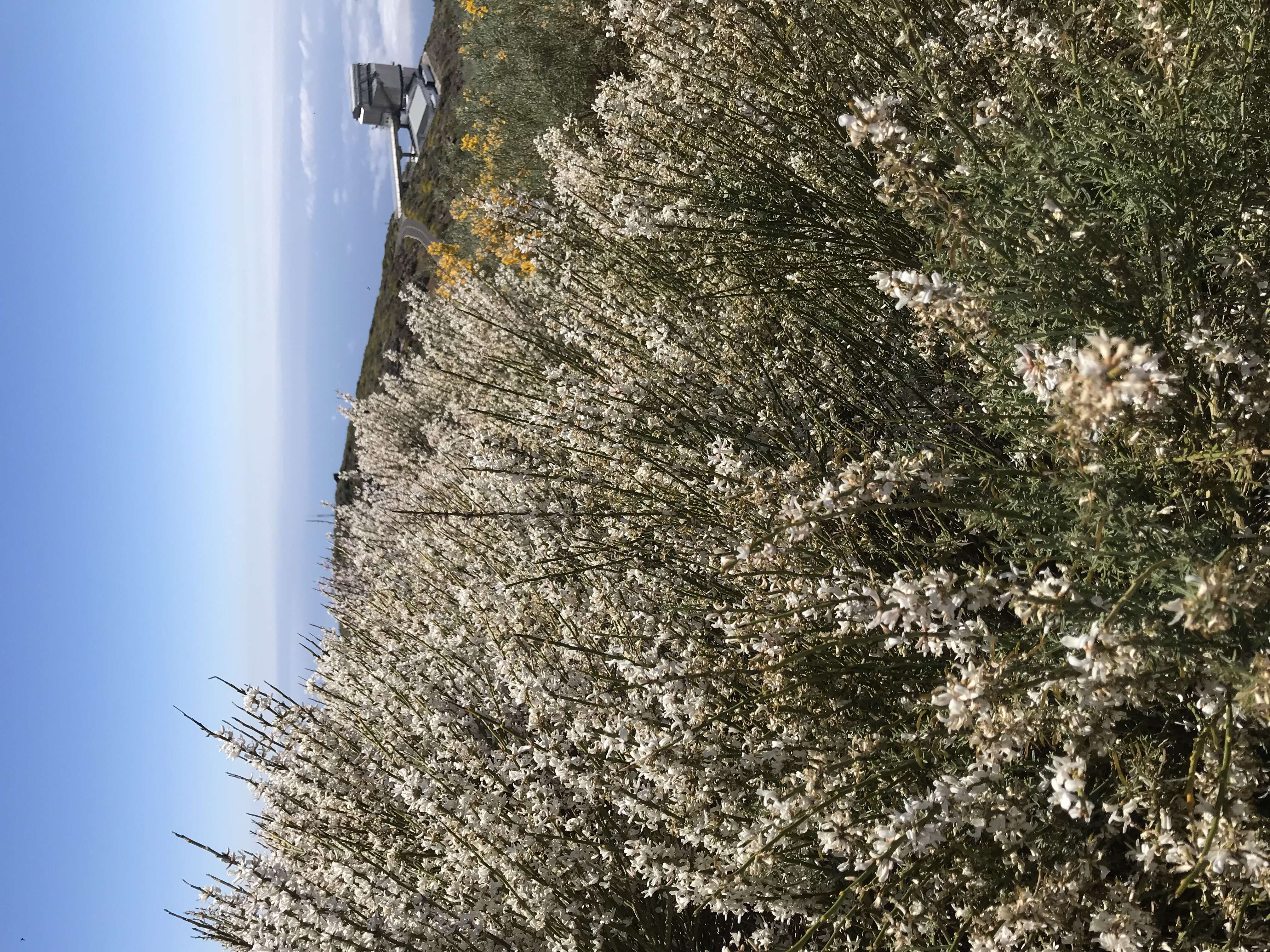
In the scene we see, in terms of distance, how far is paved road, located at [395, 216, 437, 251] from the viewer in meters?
22.8

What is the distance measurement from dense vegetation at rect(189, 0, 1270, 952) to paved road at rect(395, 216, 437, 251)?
17.7 meters

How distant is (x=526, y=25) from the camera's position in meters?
13.0

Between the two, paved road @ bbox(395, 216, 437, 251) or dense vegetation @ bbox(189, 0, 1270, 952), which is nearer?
dense vegetation @ bbox(189, 0, 1270, 952)

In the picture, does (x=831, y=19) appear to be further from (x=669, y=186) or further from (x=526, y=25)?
(x=526, y=25)

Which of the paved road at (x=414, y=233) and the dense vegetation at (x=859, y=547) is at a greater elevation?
the paved road at (x=414, y=233)

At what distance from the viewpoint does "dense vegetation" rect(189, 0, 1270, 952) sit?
2.31 m

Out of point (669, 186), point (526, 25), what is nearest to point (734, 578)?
point (669, 186)

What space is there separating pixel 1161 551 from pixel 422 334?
1295 centimetres

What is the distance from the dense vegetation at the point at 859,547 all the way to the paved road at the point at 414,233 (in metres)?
A: 17.7

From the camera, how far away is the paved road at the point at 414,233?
22847mm

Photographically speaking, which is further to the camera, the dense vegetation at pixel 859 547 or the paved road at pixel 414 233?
the paved road at pixel 414 233

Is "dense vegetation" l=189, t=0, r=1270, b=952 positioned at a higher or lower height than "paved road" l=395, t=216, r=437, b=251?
lower

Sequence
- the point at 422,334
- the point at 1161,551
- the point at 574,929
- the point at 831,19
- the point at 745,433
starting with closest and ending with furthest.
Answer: the point at 1161,551, the point at 574,929, the point at 745,433, the point at 831,19, the point at 422,334

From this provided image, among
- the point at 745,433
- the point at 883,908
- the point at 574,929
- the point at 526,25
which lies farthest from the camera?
the point at 526,25
